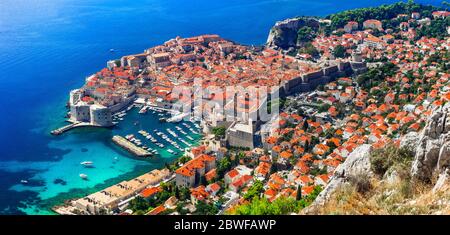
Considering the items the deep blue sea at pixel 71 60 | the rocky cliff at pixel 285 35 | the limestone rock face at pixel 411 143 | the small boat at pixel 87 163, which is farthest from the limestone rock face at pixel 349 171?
the rocky cliff at pixel 285 35

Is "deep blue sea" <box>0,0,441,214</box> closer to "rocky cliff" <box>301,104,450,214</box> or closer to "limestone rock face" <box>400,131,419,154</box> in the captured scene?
"rocky cliff" <box>301,104,450,214</box>

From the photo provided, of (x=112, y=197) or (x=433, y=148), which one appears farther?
(x=112, y=197)

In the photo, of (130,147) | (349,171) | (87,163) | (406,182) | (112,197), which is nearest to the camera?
(406,182)

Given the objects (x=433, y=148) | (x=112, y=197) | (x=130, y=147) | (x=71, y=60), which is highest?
(x=433, y=148)

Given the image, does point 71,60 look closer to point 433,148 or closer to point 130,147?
point 130,147

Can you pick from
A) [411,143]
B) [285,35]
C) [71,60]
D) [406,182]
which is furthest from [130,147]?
[285,35]

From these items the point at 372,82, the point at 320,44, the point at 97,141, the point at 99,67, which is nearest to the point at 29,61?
the point at 99,67
